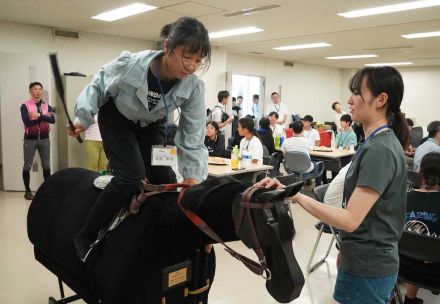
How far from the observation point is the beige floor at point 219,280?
9.59 ft

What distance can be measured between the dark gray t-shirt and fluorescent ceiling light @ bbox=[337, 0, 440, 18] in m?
4.73

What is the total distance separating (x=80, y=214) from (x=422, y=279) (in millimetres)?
2069

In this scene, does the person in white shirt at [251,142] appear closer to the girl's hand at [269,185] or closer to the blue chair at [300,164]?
the blue chair at [300,164]

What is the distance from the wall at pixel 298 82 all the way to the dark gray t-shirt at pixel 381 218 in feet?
31.9

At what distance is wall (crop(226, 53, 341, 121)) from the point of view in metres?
11.4

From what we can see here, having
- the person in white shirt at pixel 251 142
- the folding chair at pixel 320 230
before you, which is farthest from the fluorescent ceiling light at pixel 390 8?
the folding chair at pixel 320 230

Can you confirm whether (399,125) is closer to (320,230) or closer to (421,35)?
(320,230)

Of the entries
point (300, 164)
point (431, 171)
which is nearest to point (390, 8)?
point (300, 164)

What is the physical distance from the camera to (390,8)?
18.2 feet

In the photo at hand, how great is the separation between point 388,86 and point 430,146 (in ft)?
10.7

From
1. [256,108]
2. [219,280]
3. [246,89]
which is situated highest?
[246,89]

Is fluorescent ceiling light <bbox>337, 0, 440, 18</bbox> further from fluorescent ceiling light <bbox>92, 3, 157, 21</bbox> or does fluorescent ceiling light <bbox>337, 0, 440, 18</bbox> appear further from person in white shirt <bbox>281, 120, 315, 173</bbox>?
fluorescent ceiling light <bbox>92, 3, 157, 21</bbox>

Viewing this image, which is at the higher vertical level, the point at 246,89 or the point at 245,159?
the point at 246,89

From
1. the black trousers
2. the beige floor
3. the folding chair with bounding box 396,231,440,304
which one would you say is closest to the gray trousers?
the beige floor
